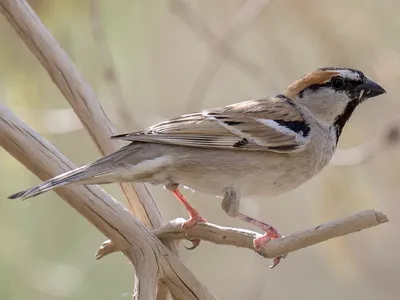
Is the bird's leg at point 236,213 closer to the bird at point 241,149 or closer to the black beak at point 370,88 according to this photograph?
the bird at point 241,149

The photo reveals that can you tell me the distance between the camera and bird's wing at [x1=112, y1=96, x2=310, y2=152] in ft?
6.98

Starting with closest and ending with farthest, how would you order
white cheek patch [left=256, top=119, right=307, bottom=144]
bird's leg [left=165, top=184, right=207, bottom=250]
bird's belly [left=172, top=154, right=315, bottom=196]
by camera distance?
1. bird's leg [left=165, top=184, right=207, bottom=250]
2. bird's belly [left=172, top=154, right=315, bottom=196]
3. white cheek patch [left=256, top=119, right=307, bottom=144]

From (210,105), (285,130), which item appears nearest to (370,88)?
Result: (285,130)

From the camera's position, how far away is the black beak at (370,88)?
2.27 meters

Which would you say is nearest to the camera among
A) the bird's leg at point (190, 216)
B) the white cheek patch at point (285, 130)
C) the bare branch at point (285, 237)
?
the bare branch at point (285, 237)

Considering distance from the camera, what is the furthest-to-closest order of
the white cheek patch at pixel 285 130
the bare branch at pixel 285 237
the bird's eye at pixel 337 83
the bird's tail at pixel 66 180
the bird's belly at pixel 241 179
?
the bird's eye at pixel 337 83 < the white cheek patch at pixel 285 130 < the bird's belly at pixel 241 179 < the bird's tail at pixel 66 180 < the bare branch at pixel 285 237

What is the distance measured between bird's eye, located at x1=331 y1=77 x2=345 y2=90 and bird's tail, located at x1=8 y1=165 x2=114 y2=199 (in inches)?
34.9

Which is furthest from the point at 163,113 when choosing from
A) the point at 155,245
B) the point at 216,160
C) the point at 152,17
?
the point at 155,245

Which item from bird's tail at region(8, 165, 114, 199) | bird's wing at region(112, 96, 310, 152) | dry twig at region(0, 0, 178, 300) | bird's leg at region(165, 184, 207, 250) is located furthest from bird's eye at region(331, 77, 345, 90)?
bird's tail at region(8, 165, 114, 199)

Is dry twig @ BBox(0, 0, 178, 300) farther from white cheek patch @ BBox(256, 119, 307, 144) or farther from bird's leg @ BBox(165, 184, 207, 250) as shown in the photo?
white cheek patch @ BBox(256, 119, 307, 144)

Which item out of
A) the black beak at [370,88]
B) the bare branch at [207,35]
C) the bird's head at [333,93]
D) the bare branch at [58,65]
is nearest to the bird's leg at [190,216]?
the bare branch at [58,65]

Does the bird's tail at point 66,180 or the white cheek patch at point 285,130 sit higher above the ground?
the white cheek patch at point 285,130

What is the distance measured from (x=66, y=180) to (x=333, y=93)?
1.01 metres

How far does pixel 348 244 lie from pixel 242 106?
94 cm
